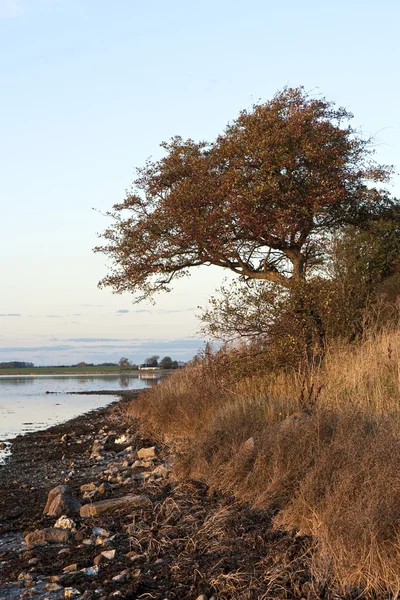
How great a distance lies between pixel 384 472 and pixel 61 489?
4.46 m

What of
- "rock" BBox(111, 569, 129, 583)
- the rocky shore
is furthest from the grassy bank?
"rock" BBox(111, 569, 129, 583)

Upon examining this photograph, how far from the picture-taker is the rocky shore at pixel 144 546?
5.05 m

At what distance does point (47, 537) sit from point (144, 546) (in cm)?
122

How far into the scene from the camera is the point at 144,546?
608 cm

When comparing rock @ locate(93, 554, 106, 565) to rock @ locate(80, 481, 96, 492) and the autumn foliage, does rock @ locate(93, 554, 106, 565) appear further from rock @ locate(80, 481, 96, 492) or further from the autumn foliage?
the autumn foliage

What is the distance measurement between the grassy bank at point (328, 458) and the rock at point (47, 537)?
1870 mm

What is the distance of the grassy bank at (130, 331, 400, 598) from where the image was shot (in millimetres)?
4883

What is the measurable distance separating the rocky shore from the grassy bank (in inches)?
10.3

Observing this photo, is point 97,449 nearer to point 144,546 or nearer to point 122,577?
point 144,546

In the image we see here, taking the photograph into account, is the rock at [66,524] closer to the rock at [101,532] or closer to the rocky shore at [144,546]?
the rocky shore at [144,546]

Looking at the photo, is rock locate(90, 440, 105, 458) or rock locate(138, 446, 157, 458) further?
rock locate(90, 440, 105, 458)

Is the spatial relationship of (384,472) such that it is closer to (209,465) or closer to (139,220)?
(209,465)

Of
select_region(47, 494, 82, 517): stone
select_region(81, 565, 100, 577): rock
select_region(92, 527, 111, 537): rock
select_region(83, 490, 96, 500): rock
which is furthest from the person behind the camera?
select_region(83, 490, 96, 500): rock

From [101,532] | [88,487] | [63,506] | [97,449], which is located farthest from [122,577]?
[97,449]
